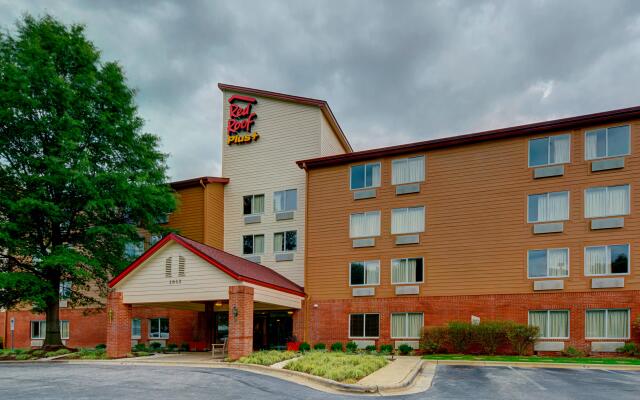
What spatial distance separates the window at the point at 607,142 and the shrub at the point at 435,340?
33.0 feet

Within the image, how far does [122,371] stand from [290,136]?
53.0 ft

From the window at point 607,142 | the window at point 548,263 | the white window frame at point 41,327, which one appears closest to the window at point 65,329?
the white window frame at point 41,327

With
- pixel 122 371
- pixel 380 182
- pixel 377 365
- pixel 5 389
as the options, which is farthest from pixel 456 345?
pixel 5 389

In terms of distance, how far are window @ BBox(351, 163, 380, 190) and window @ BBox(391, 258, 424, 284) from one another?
14.0ft

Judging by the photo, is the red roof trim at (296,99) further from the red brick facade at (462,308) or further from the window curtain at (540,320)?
the window curtain at (540,320)

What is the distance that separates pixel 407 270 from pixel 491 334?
193 inches

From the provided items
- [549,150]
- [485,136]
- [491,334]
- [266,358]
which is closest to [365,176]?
[485,136]

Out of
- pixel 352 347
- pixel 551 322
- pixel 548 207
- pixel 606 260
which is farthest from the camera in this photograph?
pixel 352 347

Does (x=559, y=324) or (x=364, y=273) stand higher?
(x=364, y=273)

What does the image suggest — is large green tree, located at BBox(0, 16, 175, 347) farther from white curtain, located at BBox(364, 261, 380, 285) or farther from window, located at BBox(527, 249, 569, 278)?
window, located at BBox(527, 249, 569, 278)

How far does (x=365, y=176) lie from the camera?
25859 mm

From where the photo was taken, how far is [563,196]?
2158cm

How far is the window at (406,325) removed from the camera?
2331 centimetres

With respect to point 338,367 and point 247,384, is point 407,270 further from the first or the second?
point 247,384
